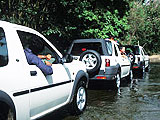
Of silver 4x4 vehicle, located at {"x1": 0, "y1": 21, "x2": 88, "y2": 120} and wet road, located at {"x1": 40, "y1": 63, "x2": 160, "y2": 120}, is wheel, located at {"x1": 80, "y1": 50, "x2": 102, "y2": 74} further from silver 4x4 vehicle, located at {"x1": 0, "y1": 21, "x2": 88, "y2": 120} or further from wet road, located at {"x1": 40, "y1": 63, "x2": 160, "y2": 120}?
silver 4x4 vehicle, located at {"x1": 0, "y1": 21, "x2": 88, "y2": 120}

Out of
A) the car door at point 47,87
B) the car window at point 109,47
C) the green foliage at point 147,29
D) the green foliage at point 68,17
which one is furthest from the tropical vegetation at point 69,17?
the green foliage at point 147,29

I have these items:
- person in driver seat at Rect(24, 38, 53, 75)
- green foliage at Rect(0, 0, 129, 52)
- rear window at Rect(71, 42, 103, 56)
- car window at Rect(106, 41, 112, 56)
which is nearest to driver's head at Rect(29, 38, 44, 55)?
person in driver seat at Rect(24, 38, 53, 75)

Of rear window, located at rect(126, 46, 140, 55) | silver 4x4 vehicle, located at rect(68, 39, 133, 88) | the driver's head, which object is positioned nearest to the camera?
the driver's head

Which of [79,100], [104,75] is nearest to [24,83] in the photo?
[79,100]

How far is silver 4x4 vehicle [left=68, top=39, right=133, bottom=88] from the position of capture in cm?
801

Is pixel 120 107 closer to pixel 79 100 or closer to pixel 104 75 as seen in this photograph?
pixel 79 100

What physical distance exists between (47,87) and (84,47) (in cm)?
494

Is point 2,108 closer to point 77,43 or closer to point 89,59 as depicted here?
point 89,59

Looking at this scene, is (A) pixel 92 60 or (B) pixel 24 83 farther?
(A) pixel 92 60

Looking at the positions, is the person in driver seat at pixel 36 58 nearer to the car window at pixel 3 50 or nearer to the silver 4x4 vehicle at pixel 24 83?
the silver 4x4 vehicle at pixel 24 83

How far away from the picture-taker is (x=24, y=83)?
3564 millimetres

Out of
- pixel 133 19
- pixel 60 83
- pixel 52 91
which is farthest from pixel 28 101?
pixel 133 19

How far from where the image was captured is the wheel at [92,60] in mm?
7883

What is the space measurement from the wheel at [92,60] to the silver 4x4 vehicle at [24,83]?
2998 millimetres
